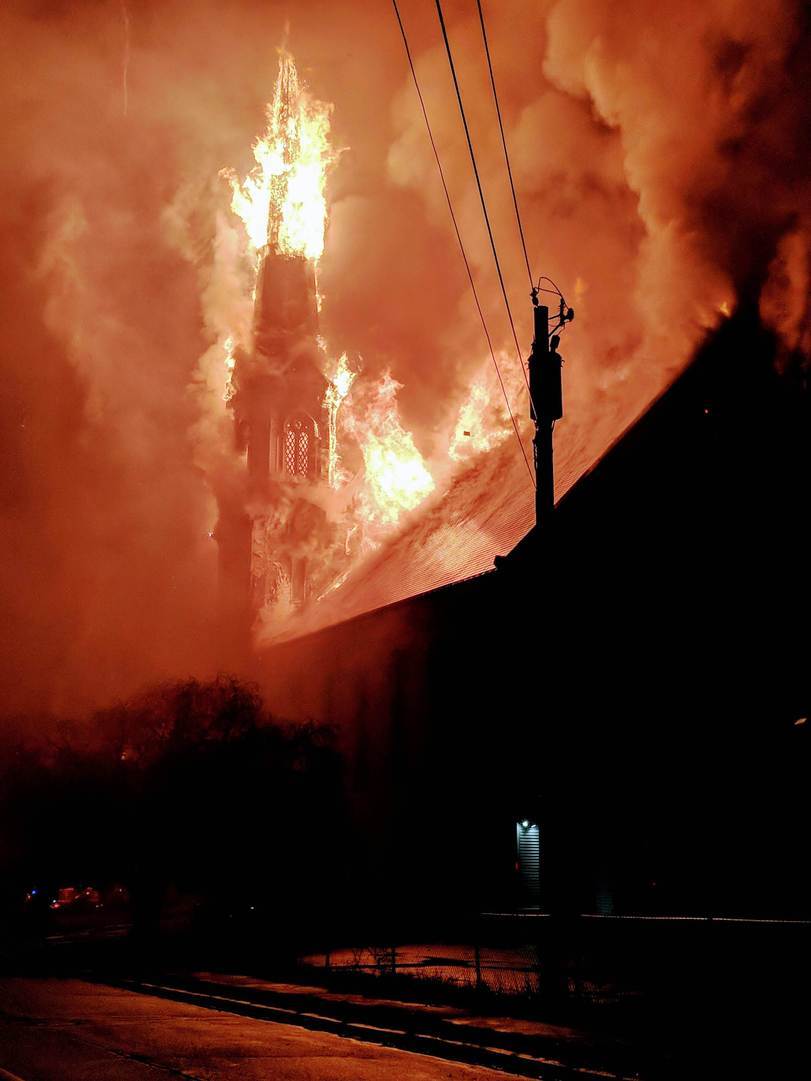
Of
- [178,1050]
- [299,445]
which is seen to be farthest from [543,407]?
[299,445]

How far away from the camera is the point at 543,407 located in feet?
44.2

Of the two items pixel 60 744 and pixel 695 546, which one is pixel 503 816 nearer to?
pixel 695 546

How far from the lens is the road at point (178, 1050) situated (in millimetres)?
9023

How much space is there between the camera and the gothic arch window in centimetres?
4747

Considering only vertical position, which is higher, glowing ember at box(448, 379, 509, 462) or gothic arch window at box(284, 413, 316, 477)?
gothic arch window at box(284, 413, 316, 477)

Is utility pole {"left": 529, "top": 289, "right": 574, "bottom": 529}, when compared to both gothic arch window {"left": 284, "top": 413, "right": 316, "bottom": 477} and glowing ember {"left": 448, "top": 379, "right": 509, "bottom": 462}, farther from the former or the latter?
gothic arch window {"left": 284, "top": 413, "right": 316, "bottom": 477}

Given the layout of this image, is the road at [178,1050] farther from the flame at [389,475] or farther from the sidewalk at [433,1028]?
the flame at [389,475]

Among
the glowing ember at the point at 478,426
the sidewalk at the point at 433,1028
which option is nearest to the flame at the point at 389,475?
the glowing ember at the point at 478,426

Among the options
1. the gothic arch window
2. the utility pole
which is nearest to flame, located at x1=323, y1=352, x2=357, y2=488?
the gothic arch window

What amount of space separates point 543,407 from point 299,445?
1411 inches

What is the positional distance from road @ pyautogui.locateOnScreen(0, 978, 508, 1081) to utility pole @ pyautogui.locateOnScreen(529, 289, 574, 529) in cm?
625

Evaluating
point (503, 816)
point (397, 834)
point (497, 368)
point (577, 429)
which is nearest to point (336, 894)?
point (397, 834)

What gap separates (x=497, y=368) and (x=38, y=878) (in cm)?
1946

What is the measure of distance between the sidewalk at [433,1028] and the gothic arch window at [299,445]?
1284 inches
